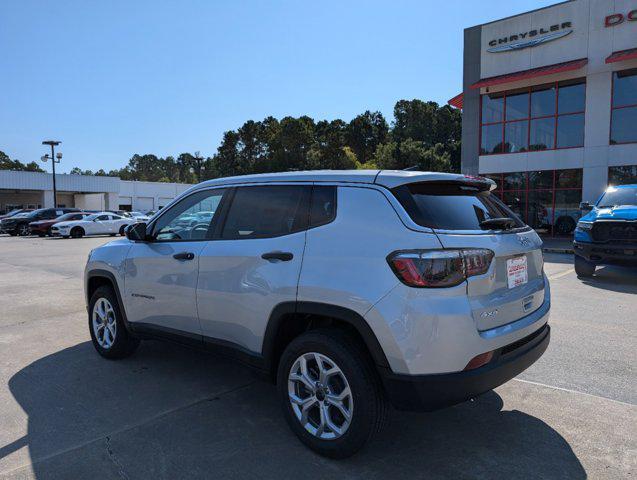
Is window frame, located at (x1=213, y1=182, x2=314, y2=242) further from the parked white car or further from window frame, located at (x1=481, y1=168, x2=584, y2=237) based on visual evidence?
the parked white car

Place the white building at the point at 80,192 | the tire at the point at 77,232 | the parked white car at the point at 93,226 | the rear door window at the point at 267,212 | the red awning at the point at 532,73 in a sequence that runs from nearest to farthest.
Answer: the rear door window at the point at 267,212
the red awning at the point at 532,73
the parked white car at the point at 93,226
the tire at the point at 77,232
the white building at the point at 80,192

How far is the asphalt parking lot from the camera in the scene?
2.87 m

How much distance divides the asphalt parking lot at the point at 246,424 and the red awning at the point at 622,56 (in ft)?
55.1

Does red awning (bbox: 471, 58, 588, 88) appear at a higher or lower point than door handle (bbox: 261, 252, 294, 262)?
higher

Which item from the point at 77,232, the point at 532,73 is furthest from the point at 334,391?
the point at 77,232

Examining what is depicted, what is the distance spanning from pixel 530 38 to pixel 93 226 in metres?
24.9

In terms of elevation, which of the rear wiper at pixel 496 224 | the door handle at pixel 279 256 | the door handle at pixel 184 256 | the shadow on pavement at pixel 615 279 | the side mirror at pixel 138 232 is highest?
the rear wiper at pixel 496 224

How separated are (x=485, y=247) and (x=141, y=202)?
217ft

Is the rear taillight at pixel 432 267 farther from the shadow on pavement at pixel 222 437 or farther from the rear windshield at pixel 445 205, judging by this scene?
the shadow on pavement at pixel 222 437

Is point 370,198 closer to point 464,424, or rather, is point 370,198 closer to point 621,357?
point 464,424

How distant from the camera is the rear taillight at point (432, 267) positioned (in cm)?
264

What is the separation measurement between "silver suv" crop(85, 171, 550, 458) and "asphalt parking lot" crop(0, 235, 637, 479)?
1.36 ft

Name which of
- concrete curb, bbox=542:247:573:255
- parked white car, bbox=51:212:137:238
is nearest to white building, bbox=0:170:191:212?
parked white car, bbox=51:212:137:238

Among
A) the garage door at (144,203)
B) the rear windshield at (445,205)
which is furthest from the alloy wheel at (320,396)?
the garage door at (144,203)
